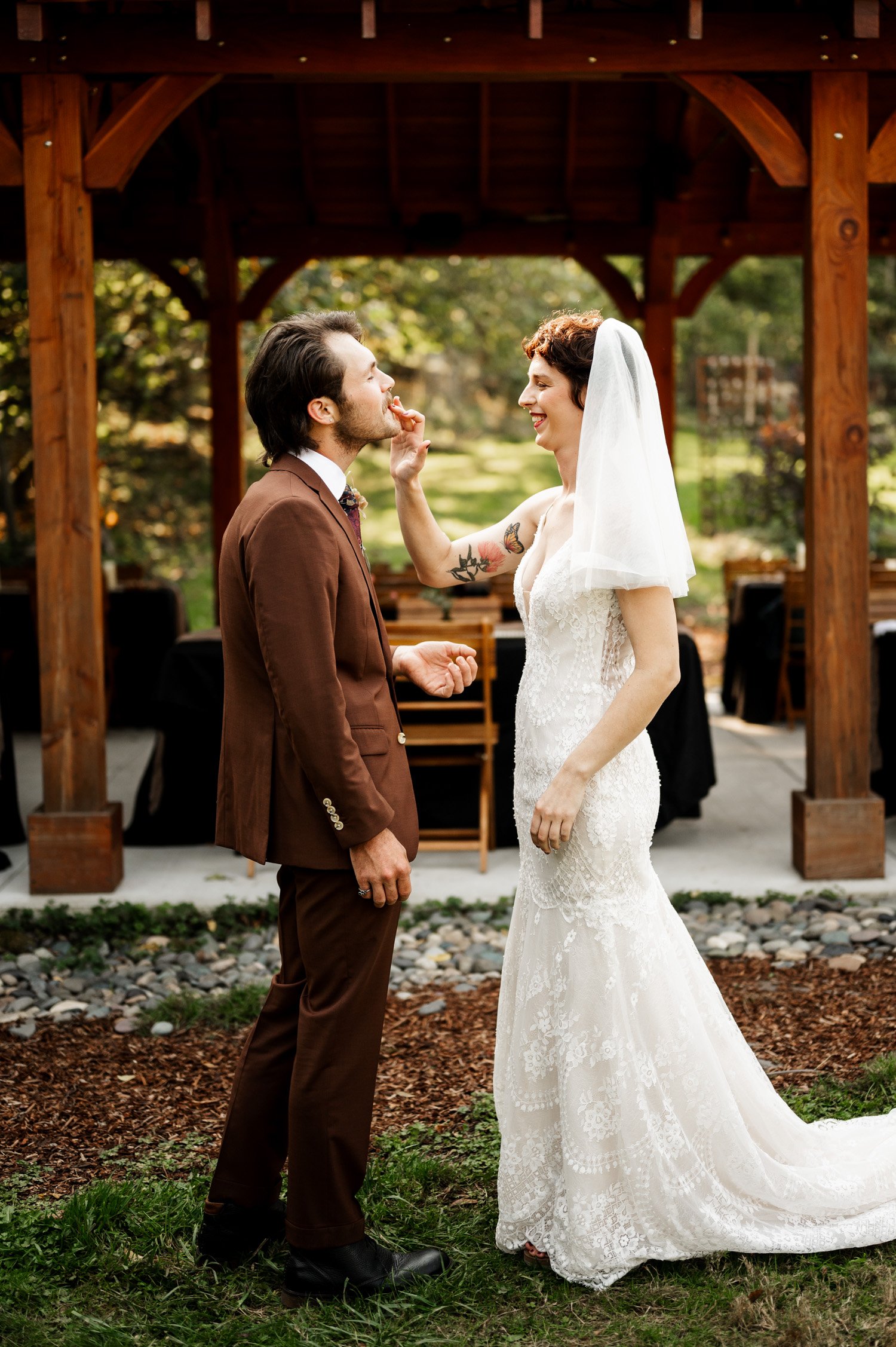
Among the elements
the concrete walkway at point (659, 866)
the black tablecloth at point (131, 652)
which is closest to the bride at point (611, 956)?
the concrete walkway at point (659, 866)

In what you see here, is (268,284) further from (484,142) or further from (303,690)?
(303,690)

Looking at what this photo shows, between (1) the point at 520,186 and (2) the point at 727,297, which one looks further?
(2) the point at 727,297

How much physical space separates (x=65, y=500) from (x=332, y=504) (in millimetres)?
3201

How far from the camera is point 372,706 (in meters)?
2.60

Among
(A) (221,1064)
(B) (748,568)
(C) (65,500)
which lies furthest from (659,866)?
(B) (748,568)

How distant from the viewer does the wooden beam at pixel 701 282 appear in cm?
1033

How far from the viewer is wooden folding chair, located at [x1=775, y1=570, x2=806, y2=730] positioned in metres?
8.93

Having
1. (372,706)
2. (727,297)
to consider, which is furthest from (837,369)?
(727,297)

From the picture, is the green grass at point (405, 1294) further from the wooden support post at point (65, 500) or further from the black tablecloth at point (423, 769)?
the black tablecloth at point (423, 769)

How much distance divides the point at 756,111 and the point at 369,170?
13.9ft

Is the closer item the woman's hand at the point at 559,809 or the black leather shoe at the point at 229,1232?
the woman's hand at the point at 559,809

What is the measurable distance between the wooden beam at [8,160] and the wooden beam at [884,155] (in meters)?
3.44

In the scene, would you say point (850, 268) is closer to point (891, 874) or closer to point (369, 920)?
point (891, 874)

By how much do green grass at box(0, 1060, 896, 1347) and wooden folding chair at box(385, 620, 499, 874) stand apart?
9.62 feet
